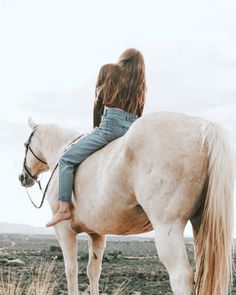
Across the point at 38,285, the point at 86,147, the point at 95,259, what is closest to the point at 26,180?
the point at 38,285

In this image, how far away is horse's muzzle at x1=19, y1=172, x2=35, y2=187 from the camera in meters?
6.57

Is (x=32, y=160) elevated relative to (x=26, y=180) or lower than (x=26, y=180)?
elevated

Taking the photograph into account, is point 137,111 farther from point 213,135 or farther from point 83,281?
point 83,281

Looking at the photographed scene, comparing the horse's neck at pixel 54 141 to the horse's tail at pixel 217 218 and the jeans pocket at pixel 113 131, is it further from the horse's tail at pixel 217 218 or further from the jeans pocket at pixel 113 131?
the horse's tail at pixel 217 218

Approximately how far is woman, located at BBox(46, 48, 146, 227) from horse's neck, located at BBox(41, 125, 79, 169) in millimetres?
1104

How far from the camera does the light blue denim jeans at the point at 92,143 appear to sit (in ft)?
15.1

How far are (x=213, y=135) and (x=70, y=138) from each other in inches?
94.5

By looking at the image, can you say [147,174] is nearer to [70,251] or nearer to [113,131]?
[113,131]

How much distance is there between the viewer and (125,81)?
4.70 metres

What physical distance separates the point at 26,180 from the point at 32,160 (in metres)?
0.30

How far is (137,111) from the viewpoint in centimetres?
489

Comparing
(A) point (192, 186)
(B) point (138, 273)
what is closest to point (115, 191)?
(A) point (192, 186)

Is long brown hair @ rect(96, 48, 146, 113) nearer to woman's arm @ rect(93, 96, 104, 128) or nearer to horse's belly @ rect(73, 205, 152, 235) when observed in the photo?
woman's arm @ rect(93, 96, 104, 128)

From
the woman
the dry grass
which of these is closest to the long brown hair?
the woman
